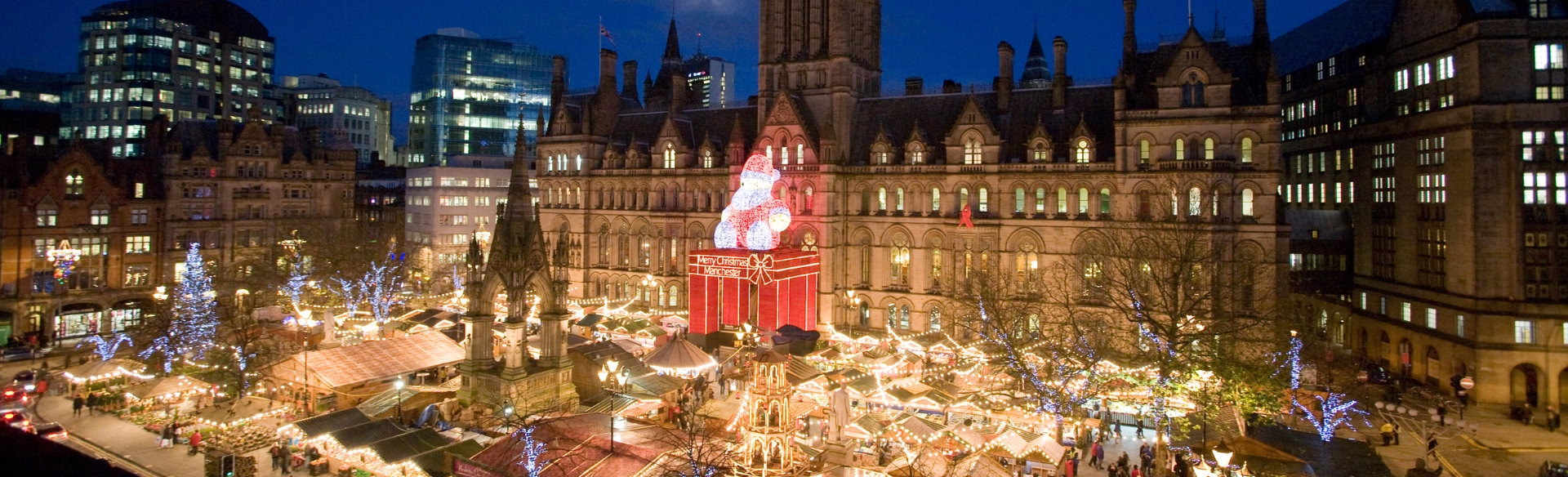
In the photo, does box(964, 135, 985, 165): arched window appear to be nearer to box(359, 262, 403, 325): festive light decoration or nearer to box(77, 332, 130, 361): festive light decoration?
box(359, 262, 403, 325): festive light decoration

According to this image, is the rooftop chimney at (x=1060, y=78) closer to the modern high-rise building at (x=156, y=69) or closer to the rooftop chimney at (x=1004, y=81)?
the rooftop chimney at (x=1004, y=81)

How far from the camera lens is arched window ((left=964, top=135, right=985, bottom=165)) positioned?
176ft

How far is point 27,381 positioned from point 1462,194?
241ft

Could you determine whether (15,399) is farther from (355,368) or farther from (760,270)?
(760,270)

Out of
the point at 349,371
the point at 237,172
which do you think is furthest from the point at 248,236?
the point at 349,371

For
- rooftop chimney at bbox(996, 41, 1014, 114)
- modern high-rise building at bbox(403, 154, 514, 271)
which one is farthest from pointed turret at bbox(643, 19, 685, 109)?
rooftop chimney at bbox(996, 41, 1014, 114)

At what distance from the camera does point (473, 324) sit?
114 feet

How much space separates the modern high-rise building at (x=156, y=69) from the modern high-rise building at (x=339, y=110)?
23736mm

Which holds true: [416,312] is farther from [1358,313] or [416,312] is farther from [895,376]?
[1358,313]

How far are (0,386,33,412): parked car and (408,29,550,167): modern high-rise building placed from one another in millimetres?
88675

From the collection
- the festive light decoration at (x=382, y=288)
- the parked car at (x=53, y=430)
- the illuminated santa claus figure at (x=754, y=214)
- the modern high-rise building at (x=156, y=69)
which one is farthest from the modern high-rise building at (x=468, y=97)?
the parked car at (x=53, y=430)

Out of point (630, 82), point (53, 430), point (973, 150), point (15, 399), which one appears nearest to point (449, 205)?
point (630, 82)

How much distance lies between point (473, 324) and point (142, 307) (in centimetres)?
4724

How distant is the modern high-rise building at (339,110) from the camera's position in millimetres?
142375
